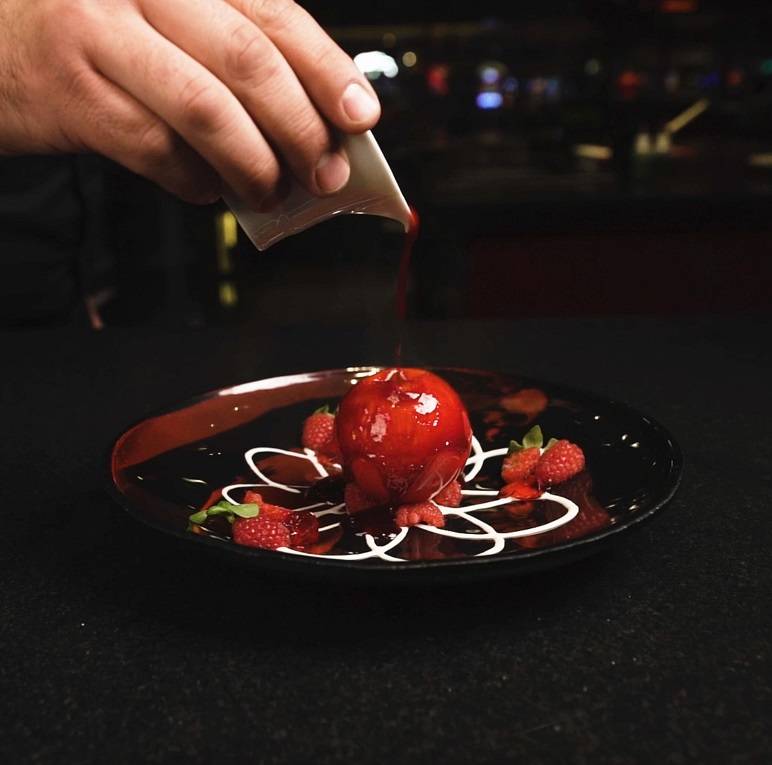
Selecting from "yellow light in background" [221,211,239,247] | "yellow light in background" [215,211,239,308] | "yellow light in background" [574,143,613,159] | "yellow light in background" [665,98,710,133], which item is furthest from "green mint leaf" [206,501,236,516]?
"yellow light in background" [665,98,710,133]

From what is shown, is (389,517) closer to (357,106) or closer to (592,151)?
(357,106)

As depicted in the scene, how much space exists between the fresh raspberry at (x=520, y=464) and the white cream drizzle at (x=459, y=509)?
0.02 metres

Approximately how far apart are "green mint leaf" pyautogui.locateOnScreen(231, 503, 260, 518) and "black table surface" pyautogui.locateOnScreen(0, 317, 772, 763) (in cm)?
4

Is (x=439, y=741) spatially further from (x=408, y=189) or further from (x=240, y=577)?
(x=408, y=189)

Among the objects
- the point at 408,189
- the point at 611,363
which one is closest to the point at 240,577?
the point at 611,363

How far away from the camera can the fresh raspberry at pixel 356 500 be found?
2.37ft

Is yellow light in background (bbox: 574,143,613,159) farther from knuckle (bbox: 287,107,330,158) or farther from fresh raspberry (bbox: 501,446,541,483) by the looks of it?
knuckle (bbox: 287,107,330,158)

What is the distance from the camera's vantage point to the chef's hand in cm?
61

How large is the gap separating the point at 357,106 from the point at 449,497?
0.30m

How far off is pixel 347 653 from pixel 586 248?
2.20 m

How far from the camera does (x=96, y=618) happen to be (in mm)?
583

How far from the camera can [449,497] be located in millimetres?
728

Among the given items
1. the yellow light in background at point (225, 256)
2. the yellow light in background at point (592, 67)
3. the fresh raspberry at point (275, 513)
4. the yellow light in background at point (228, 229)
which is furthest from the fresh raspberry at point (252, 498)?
the yellow light in background at point (592, 67)

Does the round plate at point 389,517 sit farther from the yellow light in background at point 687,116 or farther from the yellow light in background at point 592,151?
the yellow light in background at point 687,116
